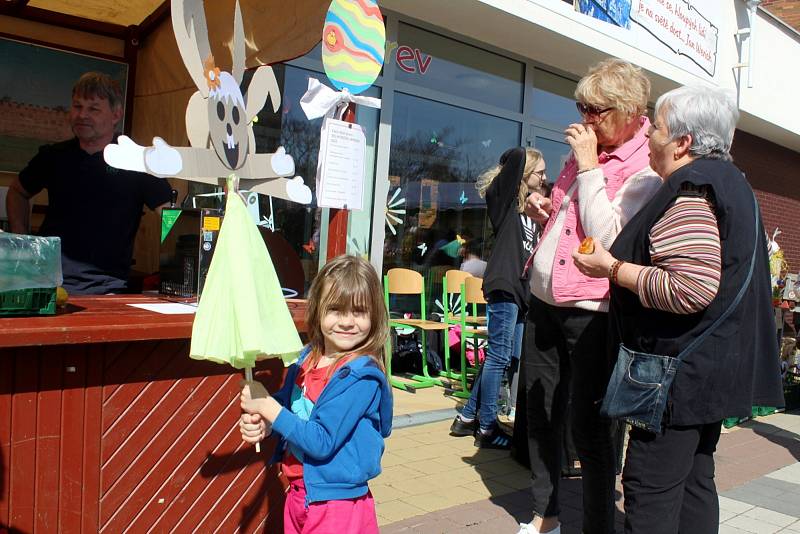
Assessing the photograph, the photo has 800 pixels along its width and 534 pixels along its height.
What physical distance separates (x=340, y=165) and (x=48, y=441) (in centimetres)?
151

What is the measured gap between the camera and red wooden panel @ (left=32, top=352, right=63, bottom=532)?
2.13m

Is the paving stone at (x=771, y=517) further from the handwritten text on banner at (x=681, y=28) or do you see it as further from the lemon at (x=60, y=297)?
the handwritten text on banner at (x=681, y=28)

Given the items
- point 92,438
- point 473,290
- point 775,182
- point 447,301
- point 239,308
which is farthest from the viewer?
point 775,182

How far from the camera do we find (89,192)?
359 centimetres

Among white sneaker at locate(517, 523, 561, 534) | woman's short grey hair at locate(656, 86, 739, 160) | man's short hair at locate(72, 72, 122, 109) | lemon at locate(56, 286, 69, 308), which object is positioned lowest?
white sneaker at locate(517, 523, 561, 534)

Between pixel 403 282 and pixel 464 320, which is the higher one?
pixel 403 282

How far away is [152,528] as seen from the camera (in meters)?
2.41

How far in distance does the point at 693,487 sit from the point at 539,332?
102cm

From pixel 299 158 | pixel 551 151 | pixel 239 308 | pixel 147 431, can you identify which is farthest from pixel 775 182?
pixel 239 308

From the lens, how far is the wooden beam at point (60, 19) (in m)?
4.52

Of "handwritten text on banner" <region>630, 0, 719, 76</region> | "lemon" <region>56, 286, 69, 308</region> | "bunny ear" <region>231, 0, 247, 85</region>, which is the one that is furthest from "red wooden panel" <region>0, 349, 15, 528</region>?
"handwritten text on banner" <region>630, 0, 719, 76</region>

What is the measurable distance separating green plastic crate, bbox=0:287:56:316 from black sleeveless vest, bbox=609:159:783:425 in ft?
6.53

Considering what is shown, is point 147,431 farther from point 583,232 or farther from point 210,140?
point 583,232

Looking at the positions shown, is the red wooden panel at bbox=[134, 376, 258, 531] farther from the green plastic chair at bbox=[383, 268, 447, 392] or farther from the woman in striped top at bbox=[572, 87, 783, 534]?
the green plastic chair at bbox=[383, 268, 447, 392]
